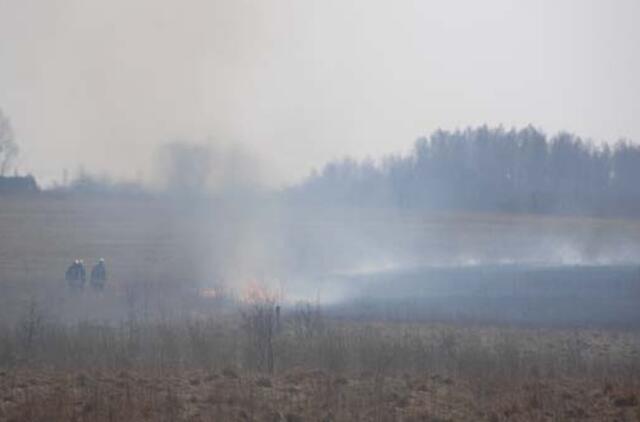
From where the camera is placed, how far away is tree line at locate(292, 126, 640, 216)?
70625 mm

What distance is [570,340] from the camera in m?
23.7

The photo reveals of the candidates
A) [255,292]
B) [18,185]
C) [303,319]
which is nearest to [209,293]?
[255,292]

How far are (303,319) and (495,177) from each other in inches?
2444

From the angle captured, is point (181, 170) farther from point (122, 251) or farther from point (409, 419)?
point (409, 419)

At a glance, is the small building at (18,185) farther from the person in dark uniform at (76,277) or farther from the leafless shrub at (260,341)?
the leafless shrub at (260,341)

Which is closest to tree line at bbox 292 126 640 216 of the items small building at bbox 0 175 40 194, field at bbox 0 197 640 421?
field at bbox 0 197 640 421

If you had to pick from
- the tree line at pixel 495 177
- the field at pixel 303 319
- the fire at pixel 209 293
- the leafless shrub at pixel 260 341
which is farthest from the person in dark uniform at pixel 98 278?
the tree line at pixel 495 177

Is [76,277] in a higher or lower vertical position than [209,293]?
higher

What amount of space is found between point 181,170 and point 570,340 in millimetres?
38063

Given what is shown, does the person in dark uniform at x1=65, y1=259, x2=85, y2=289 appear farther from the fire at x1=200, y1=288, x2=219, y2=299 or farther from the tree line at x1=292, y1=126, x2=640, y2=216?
the tree line at x1=292, y1=126, x2=640, y2=216

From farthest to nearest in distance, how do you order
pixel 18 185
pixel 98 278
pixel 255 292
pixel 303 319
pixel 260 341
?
pixel 18 185
pixel 98 278
pixel 255 292
pixel 303 319
pixel 260 341

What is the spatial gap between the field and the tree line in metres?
7.81

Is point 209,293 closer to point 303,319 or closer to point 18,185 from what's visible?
point 303,319

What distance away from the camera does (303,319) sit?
957 inches
